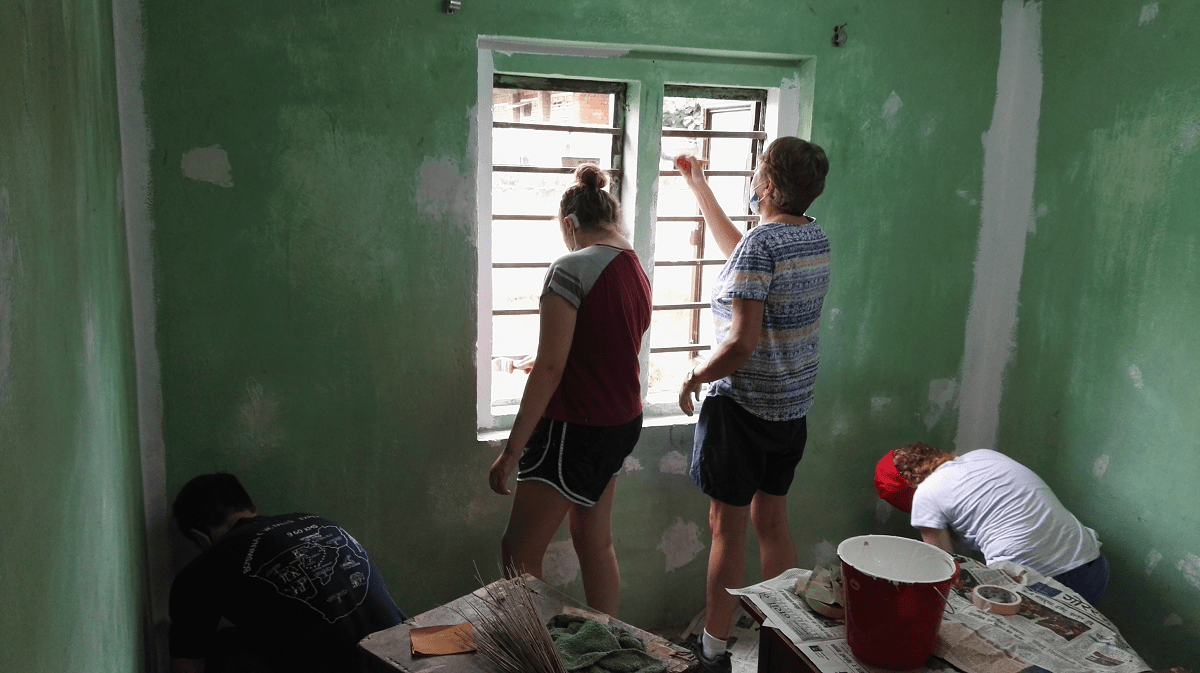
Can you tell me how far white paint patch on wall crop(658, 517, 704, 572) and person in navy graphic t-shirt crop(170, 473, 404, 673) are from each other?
1137 millimetres

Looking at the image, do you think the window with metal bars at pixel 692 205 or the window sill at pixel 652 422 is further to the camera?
the window with metal bars at pixel 692 205

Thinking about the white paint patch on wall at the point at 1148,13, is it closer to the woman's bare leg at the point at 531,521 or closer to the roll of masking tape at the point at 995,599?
the roll of masking tape at the point at 995,599

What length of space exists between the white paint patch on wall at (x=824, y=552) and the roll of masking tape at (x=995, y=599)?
53.9 inches

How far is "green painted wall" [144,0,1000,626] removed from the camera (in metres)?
2.12

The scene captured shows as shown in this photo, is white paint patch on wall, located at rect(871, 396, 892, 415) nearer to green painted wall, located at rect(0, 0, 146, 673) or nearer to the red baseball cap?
the red baseball cap

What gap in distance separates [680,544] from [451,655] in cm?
136

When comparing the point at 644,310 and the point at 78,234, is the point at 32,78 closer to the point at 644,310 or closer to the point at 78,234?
the point at 78,234

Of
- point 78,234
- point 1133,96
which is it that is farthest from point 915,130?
point 78,234

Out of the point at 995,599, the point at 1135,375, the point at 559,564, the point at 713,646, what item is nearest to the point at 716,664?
the point at 713,646

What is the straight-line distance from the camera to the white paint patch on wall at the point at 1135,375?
8.24ft

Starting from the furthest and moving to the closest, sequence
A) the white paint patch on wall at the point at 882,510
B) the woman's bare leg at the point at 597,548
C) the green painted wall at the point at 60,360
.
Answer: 1. the white paint patch on wall at the point at 882,510
2. the woman's bare leg at the point at 597,548
3. the green painted wall at the point at 60,360

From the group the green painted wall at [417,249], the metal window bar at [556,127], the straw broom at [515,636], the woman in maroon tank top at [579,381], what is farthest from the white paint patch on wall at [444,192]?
the straw broom at [515,636]

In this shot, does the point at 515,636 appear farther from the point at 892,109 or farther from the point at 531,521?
the point at 892,109

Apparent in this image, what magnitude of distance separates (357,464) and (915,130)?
83.5 inches
